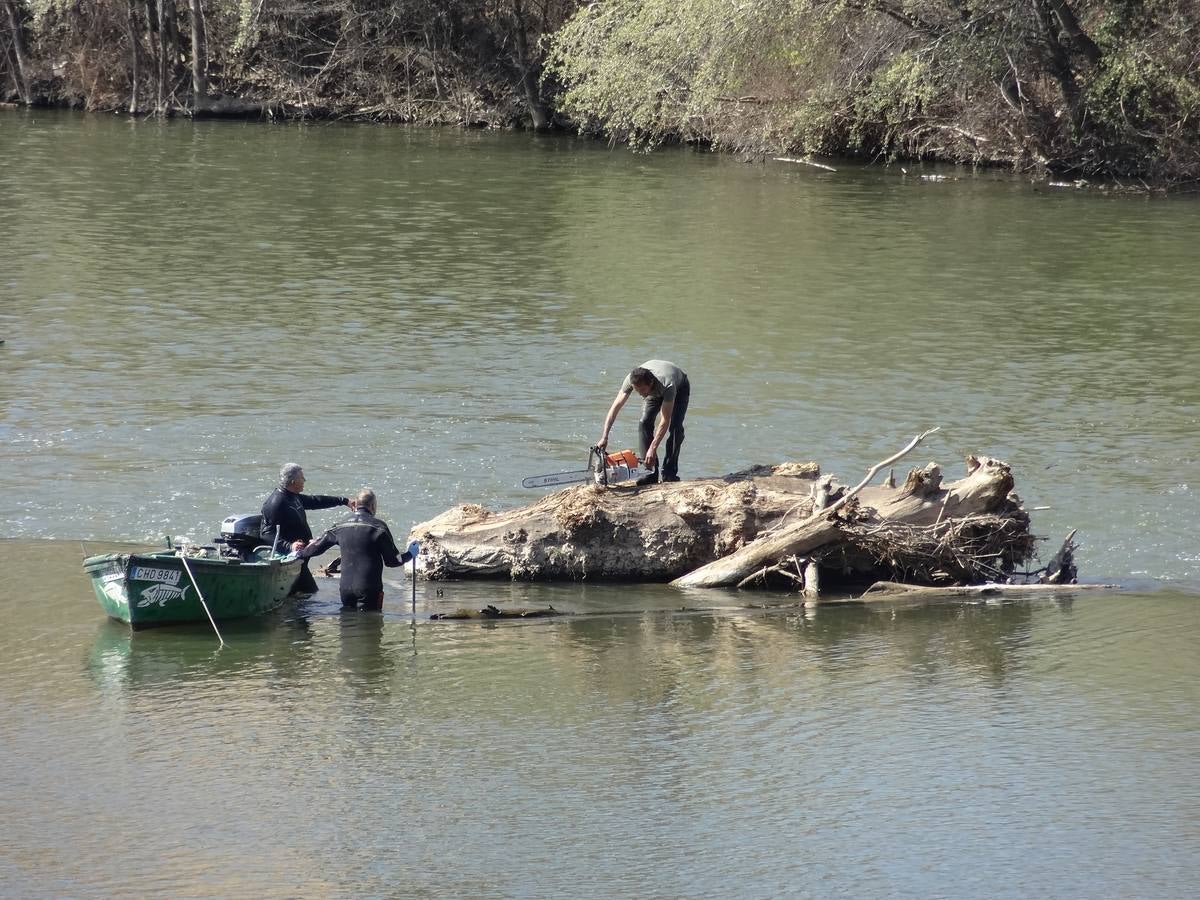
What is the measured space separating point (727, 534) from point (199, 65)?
46.1 meters

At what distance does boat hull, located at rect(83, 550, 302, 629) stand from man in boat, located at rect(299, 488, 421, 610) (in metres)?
0.46

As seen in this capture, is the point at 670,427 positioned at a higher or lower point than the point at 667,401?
lower

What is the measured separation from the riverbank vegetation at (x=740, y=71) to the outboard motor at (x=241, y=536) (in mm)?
26308

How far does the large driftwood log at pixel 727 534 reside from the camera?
13562 millimetres

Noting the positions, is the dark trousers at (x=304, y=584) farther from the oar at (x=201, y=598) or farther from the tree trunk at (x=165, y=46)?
the tree trunk at (x=165, y=46)

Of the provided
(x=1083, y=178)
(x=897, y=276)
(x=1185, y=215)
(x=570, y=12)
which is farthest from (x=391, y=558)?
(x=570, y=12)

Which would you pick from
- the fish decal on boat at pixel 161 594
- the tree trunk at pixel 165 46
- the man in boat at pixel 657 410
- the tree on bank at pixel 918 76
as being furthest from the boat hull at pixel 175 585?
the tree trunk at pixel 165 46

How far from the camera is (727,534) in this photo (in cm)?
1378

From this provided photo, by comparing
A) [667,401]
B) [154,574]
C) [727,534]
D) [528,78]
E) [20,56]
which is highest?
[20,56]

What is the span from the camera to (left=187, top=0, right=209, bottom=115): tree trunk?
54.9 m

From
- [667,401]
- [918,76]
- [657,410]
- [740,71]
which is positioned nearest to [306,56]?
[740,71]

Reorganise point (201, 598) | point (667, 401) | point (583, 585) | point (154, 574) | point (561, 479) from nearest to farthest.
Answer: point (154, 574)
point (201, 598)
point (583, 585)
point (667, 401)
point (561, 479)

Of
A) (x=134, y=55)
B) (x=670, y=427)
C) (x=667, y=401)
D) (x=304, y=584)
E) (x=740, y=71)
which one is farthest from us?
(x=134, y=55)

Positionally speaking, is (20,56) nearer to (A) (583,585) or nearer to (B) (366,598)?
(A) (583,585)
